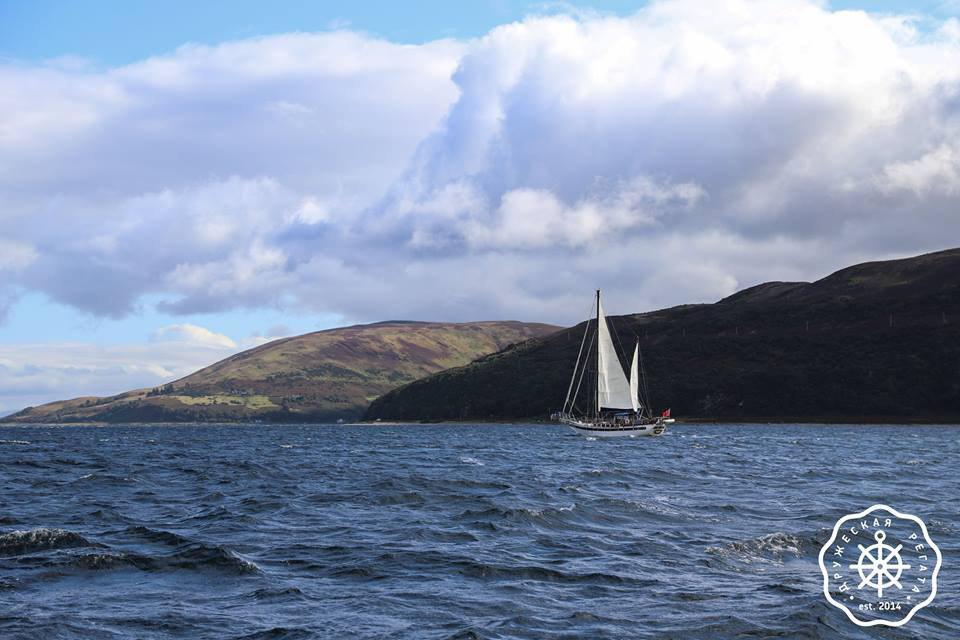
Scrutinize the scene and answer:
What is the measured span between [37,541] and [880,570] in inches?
977

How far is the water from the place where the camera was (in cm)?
1984

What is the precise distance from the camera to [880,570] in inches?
1029

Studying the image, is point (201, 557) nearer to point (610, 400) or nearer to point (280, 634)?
point (280, 634)

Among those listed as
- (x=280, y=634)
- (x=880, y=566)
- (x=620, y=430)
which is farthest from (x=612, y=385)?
(x=280, y=634)

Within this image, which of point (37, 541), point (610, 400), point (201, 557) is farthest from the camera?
point (610, 400)

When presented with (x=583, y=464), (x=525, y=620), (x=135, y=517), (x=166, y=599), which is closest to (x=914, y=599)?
(x=525, y=620)

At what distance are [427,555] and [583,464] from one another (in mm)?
42476

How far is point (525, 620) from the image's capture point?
1997 cm

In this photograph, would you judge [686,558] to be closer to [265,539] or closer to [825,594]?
[825,594]

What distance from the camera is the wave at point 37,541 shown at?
91.0ft

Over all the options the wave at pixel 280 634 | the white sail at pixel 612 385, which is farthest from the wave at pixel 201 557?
the white sail at pixel 612 385

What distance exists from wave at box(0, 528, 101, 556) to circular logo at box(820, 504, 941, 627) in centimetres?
2141

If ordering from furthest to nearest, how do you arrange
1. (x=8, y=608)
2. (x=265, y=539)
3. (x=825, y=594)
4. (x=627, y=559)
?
(x=265, y=539) < (x=627, y=559) < (x=825, y=594) < (x=8, y=608)

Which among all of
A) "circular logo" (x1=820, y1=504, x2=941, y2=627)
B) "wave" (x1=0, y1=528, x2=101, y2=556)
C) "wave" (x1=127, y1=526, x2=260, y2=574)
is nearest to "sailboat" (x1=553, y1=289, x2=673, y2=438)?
"circular logo" (x1=820, y1=504, x2=941, y2=627)
